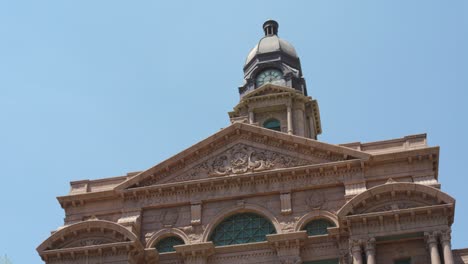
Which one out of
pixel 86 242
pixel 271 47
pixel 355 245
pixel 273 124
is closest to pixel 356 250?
pixel 355 245

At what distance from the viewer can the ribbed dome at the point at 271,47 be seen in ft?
217

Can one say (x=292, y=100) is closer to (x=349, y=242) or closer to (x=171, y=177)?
(x=171, y=177)

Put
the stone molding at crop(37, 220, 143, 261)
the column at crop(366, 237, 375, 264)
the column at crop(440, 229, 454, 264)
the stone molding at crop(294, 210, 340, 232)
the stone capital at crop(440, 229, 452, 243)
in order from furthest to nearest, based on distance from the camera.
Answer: the stone molding at crop(294, 210, 340, 232)
the stone molding at crop(37, 220, 143, 261)
the column at crop(366, 237, 375, 264)
the stone capital at crop(440, 229, 452, 243)
the column at crop(440, 229, 454, 264)

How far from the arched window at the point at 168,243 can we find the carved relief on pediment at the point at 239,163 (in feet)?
11.0

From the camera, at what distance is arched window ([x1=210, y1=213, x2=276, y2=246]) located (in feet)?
132

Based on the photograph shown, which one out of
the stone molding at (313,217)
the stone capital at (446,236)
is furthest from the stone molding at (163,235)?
the stone capital at (446,236)

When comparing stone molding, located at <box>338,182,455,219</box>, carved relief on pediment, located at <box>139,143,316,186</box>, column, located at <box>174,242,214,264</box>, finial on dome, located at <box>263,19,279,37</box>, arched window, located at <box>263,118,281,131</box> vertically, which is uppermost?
finial on dome, located at <box>263,19,279,37</box>

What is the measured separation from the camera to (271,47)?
217 feet

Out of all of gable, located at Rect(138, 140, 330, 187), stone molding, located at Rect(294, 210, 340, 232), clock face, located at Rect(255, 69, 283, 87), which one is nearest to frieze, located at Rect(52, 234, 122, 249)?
gable, located at Rect(138, 140, 330, 187)

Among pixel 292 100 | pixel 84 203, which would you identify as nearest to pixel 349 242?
pixel 84 203

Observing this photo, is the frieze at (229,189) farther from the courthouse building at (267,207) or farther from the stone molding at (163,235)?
the stone molding at (163,235)

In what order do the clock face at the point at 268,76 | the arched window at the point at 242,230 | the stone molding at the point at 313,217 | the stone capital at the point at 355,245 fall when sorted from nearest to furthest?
the stone capital at the point at 355,245 → the stone molding at the point at 313,217 → the arched window at the point at 242,230 → the clock face at the point at 268,76

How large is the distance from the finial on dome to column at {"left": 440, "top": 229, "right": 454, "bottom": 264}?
120ft

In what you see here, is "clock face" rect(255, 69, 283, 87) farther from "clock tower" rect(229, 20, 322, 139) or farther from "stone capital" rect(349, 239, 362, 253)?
"stone capital" rect(349, 239, 362, 253)
